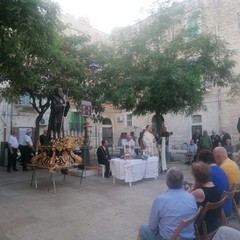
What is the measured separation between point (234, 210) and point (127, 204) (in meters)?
2.60

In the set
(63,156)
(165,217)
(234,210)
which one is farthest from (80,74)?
(165,217)

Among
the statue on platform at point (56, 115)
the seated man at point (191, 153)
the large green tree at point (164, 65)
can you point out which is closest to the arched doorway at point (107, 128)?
the large green tree at point (164, 65)

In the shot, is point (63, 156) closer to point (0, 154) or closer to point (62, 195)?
point (62, 195)

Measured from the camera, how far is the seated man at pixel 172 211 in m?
3.09

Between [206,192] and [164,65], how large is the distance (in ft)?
32.2

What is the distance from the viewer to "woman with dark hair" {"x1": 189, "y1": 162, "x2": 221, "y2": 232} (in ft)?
11.6

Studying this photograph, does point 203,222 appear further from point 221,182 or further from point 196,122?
point 196,122

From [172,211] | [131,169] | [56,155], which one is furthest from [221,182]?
[56,155]

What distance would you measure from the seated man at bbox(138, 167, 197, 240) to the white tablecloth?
17.2 ft

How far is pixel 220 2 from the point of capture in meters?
22.1

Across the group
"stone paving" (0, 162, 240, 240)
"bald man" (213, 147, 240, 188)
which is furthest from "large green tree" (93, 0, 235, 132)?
"bald man" (213, 147, 240, 188)

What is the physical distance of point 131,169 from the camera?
8586 millimetres

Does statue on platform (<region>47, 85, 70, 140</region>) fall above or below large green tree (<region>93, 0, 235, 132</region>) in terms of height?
below

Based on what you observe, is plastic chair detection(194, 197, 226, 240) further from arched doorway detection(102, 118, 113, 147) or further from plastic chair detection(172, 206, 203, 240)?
arched doorway detection(102, 118, 113, 147)
